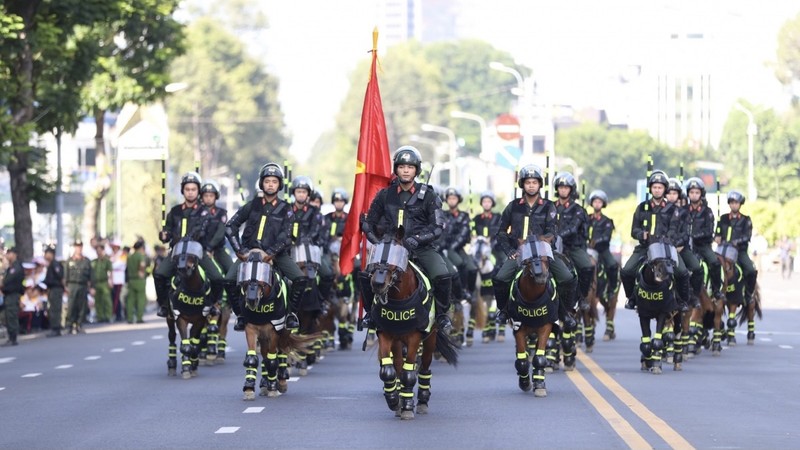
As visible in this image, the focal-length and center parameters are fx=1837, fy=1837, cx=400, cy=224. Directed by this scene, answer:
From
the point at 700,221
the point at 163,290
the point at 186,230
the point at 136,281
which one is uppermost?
the point at 700,221

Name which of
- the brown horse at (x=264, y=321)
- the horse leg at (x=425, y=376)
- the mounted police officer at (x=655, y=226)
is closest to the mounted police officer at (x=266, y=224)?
the brown horse at (x=264, y=321)

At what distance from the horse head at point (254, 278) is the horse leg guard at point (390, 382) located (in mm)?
2540

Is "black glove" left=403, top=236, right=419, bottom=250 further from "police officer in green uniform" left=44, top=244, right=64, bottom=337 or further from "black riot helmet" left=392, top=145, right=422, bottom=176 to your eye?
"police officer in green uniform" left=44, top=244, right=64, bottom=337

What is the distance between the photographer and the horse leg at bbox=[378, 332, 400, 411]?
16828 mm

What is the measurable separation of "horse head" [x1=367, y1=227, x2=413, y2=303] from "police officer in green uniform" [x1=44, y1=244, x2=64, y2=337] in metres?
19.8

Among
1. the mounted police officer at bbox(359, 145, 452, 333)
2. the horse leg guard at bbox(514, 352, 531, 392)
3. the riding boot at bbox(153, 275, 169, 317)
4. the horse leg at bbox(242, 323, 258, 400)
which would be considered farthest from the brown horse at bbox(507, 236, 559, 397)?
the riding boot at bbox(153, 275, 169, 317)

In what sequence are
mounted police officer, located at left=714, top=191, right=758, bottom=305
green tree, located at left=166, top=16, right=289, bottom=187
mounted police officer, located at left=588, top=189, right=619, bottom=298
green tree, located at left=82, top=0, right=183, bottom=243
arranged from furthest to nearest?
green tree, located at left=166, top=16, right=289, bottom=187, green tree, located at left=82, top=0, right=183, bottom=243, mounted police officer, located at left=588, top=189, right=619, bottom=298, mounted police officer, located at left=714, top=191, right=758, bottom=305

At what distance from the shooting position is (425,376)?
17.5 m

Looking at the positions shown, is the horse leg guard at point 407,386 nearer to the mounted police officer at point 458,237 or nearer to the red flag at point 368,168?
the red flag at point 368,168

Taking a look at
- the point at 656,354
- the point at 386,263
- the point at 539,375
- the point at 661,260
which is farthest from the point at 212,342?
the point at 386,263

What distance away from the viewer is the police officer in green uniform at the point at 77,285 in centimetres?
3706

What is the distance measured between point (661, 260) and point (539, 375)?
3.77 m

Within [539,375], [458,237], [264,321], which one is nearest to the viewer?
[539,375]

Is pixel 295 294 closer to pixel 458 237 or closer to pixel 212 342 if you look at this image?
pixel 212 342
